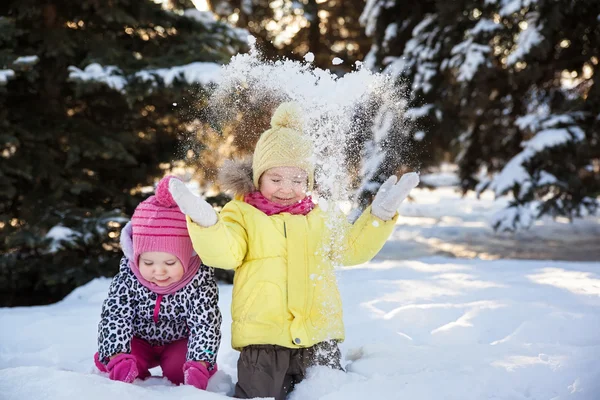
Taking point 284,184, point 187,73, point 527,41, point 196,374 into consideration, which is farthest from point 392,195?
point 527,41

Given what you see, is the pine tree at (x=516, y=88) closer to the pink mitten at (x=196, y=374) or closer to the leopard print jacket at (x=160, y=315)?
Result: the leopard print jacket at (x=160, y=315)

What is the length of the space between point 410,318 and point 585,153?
391 centimetres

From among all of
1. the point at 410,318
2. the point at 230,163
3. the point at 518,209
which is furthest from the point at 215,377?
the point at 518,209

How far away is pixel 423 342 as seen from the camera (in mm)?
2975

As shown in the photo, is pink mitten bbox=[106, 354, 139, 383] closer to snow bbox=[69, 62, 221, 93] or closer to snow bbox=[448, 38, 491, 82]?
snow bbox=[69, 62, 221, 93]

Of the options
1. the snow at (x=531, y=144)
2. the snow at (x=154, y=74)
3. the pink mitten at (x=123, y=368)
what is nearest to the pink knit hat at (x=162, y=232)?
the pink mitten at (x=123, y=368)

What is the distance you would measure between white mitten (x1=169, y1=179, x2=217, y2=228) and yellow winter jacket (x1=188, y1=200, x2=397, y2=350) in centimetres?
21

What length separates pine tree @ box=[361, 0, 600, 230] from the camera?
6004 mm

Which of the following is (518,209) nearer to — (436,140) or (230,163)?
(436,140)

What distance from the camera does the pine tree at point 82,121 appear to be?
14.5 ft

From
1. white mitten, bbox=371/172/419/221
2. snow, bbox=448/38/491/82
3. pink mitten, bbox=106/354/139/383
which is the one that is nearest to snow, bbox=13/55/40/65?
pink mitten, bbox=106/354/139/383

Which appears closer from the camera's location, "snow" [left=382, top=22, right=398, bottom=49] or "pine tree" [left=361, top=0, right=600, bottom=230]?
"pine tree" [left=361, top=0, right=600, bottom=230]

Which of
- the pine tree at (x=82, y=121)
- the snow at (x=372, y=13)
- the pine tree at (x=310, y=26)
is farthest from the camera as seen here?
the pine tree at (x=310, y=26)

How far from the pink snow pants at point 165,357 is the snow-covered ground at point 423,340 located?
0.05 metres
